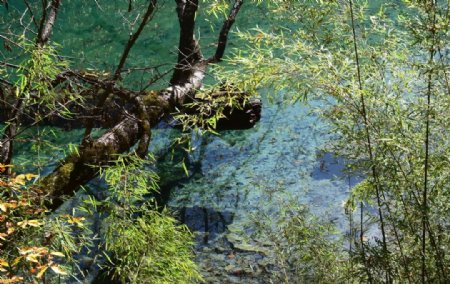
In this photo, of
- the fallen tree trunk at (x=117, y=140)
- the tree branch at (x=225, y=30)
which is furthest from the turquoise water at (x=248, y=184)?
the tree branch at (x=225, y=30)

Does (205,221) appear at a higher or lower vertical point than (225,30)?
lower

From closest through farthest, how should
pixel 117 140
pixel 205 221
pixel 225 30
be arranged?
pixel 117 140, pixel 205 221, pixel 225 30

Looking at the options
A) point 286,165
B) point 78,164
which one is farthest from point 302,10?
point 286,165

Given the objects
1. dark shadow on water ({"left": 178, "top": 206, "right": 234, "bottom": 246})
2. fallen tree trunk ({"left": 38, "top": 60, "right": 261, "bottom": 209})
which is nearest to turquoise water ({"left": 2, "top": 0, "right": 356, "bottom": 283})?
dark shadow on water ({"left": 178, "top": 206, "right": 234, "bottom": 246})

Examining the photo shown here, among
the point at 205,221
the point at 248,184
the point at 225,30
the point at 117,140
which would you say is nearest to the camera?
the point at 117,140

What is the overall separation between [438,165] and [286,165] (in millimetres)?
2904

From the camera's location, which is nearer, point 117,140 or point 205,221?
point 117,140

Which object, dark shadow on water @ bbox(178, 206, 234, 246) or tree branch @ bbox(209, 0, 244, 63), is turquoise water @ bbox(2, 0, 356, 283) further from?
tree branch @ bbox(209, 0, 244, 63)

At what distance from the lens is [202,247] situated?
4.30 m

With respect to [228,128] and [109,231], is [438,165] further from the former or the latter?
[228,128]

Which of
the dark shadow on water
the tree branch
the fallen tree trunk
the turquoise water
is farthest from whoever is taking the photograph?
the tree branch

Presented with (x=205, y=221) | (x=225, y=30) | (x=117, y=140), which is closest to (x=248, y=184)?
(x=205, y=221)

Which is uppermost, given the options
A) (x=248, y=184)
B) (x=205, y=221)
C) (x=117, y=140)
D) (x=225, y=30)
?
(x=225, y=30)

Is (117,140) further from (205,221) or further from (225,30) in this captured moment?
(225,30)
